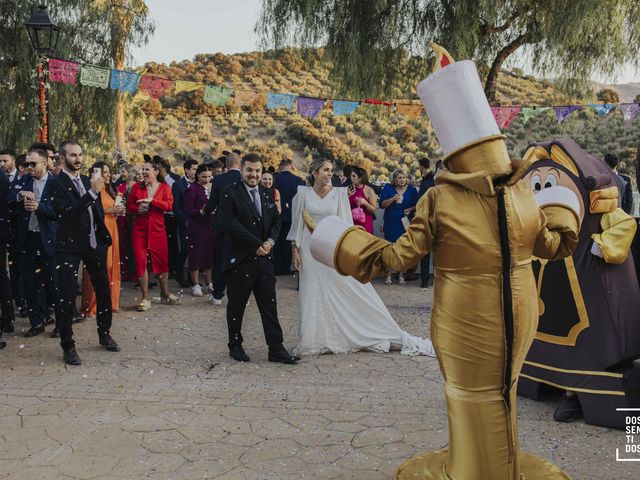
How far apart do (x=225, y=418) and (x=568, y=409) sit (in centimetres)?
254

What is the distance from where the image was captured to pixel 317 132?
34562 mm

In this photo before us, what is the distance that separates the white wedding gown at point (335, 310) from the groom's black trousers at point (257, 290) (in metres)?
0.41

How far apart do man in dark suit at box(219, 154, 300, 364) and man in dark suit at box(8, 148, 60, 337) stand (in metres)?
2.18

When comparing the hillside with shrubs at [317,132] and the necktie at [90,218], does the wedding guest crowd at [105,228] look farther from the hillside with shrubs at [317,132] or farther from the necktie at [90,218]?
the hillside with shrubs at [317,132]

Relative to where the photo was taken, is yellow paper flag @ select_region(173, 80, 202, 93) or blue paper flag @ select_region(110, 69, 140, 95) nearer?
blue paper flag @ select_region(110, 69, 140, 95)

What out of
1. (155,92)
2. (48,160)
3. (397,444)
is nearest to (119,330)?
(48,160)

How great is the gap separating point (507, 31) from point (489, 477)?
11970 millimetres

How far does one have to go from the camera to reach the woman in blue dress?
1088 cm

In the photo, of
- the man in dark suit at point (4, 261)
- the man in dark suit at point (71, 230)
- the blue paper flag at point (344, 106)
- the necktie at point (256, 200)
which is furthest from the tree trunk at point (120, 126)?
the necktie at point (256, 200)

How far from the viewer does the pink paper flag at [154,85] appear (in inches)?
507

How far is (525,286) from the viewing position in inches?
121

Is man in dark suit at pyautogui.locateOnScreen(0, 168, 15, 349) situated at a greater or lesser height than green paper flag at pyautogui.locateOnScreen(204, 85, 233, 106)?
lesser

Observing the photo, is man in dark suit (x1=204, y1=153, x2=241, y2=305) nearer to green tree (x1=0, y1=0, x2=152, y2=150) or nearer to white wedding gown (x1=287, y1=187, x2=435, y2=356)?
white wedding gown (x1=287, y1=187, x2=435, y2=356)

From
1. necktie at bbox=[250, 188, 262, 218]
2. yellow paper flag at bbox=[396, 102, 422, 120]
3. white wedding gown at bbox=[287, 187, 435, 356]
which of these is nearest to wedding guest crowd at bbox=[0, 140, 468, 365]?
necktie at bbox=[250, 188, 262, 218]
